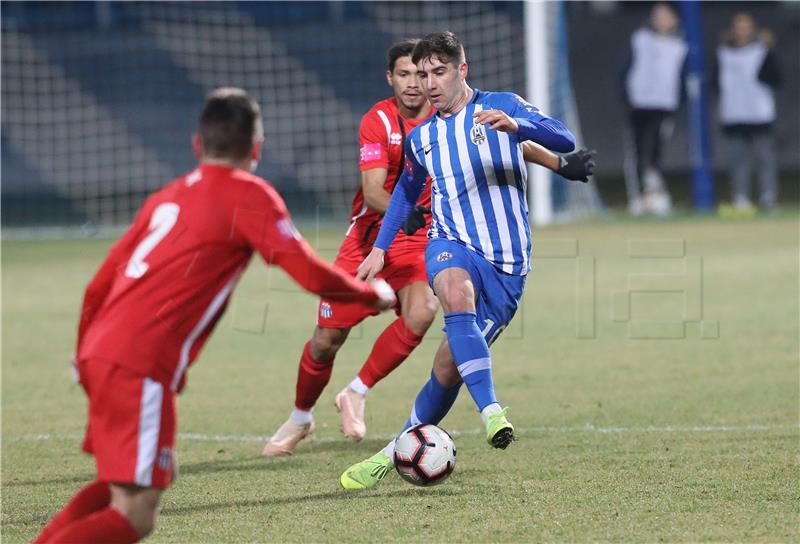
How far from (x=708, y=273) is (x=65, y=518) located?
10943mm

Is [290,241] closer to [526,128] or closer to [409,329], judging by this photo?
[526,128]

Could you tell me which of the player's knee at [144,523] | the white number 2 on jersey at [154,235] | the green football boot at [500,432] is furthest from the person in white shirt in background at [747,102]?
the player's knee at [144,523]

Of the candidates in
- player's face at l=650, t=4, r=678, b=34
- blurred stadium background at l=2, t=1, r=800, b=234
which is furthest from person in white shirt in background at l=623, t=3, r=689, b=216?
blurred stadium background at l=2, t=1, r=800, b=234

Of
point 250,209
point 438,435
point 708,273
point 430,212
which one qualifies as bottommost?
point 708,273

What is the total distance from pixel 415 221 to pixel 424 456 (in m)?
1.21

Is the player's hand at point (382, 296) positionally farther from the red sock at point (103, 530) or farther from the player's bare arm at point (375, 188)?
the player's bare arm at point (375, 188)

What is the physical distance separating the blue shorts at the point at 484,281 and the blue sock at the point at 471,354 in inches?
9.4

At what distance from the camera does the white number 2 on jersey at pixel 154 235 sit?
4254 millimetres

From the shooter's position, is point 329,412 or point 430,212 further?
point 329,412

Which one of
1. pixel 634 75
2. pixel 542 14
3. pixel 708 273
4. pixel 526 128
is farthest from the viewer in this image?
pixel 634 75

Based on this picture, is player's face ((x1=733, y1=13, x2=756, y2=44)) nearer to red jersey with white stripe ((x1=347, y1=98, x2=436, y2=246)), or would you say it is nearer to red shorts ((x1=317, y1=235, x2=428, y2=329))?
red jersey with white stripe ((x1=347, y1=98, x2=436, y2=246))

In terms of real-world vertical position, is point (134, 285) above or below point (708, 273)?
above

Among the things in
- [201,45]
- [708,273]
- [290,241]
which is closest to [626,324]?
[708,273]

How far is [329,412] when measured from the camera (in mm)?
8414
